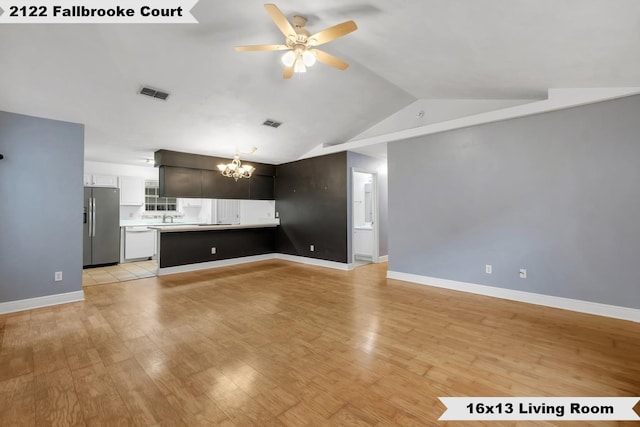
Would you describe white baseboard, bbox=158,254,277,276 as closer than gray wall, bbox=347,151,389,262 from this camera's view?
Yes

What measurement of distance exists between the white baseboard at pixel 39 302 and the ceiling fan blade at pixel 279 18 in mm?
4435

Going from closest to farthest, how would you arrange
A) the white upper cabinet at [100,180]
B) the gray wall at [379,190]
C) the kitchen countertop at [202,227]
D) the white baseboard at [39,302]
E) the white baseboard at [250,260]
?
the white baseboard at [39,302], the kitchen countertop at [202,227], the white baseboard at [250,260], the gray wall at [379,190], the white upper cabinet at [100,180]

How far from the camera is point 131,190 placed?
669 cm

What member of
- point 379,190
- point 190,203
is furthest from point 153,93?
point 379,190

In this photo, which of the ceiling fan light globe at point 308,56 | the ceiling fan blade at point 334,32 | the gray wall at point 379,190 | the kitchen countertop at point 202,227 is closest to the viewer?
the ceiling fan blade at point 334,32

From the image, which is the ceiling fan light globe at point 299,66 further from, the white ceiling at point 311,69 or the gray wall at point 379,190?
the gray wall at point 379,190

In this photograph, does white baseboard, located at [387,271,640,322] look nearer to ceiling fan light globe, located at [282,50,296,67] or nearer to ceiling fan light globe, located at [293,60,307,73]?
ceiling fan light globe, located at [293,60,307,73]

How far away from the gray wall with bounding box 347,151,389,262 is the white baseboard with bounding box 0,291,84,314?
4532 mm

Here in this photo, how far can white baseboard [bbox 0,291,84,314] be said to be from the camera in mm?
3375

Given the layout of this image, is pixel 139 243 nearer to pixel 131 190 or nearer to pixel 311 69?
pixel 131 190

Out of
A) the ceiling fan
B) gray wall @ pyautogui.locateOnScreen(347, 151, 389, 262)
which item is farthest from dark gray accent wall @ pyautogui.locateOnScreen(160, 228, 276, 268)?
→ the ceiling fan

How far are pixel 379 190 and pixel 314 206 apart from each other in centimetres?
162

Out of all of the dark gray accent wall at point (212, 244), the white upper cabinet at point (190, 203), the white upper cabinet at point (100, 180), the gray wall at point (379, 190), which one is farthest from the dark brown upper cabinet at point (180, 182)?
the gray wall at point (379, 190)

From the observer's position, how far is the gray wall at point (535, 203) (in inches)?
123
